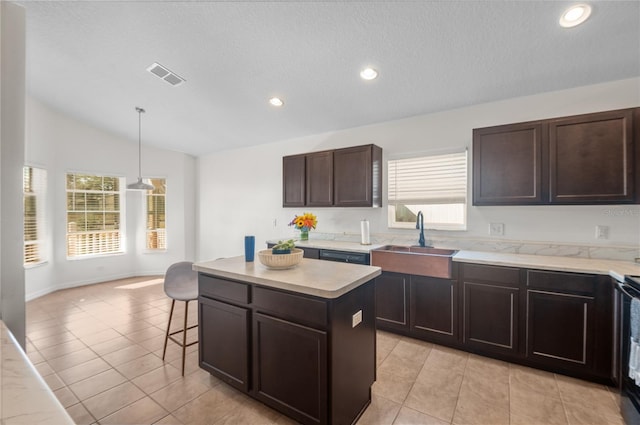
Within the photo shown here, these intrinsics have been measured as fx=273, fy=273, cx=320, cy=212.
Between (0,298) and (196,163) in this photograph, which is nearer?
(0,298)

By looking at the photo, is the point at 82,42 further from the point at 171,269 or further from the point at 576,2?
the point at 576,2

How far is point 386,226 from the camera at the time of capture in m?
3.79

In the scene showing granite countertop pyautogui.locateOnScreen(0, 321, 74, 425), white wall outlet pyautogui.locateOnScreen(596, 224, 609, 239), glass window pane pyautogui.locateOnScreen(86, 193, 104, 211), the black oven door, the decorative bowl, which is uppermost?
glass window pane pyautogui.locateOnScreen(86, 193, 104, 211)

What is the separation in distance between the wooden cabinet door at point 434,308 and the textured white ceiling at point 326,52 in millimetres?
2059

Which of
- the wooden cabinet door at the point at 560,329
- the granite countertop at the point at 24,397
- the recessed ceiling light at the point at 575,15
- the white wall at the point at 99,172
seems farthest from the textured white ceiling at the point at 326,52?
the granite countertop at the point at 24,397

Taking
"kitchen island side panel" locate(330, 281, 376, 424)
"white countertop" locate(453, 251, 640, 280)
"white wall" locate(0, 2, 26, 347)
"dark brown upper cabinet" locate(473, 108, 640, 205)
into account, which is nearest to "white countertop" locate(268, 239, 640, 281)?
"white countertop" locate(453, 251, 640, 280)

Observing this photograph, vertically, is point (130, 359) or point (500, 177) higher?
point (500, 177)

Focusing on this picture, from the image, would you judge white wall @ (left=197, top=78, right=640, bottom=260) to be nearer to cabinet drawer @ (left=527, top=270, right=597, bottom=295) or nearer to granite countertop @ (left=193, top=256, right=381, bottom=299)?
cabinet drawer @ (left=527, top=270, right=597, bottom=295)

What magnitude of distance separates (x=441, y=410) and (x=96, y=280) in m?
6.26

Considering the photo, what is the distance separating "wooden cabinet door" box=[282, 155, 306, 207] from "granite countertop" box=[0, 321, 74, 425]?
3.45 m

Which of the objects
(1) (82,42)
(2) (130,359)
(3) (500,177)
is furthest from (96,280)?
(3) (500,177)

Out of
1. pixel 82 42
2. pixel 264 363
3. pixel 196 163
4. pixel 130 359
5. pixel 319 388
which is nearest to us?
pixel 319 388

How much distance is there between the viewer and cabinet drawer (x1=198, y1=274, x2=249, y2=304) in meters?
1.93

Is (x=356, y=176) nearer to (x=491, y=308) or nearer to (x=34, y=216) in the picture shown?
(x=491, y=308)
